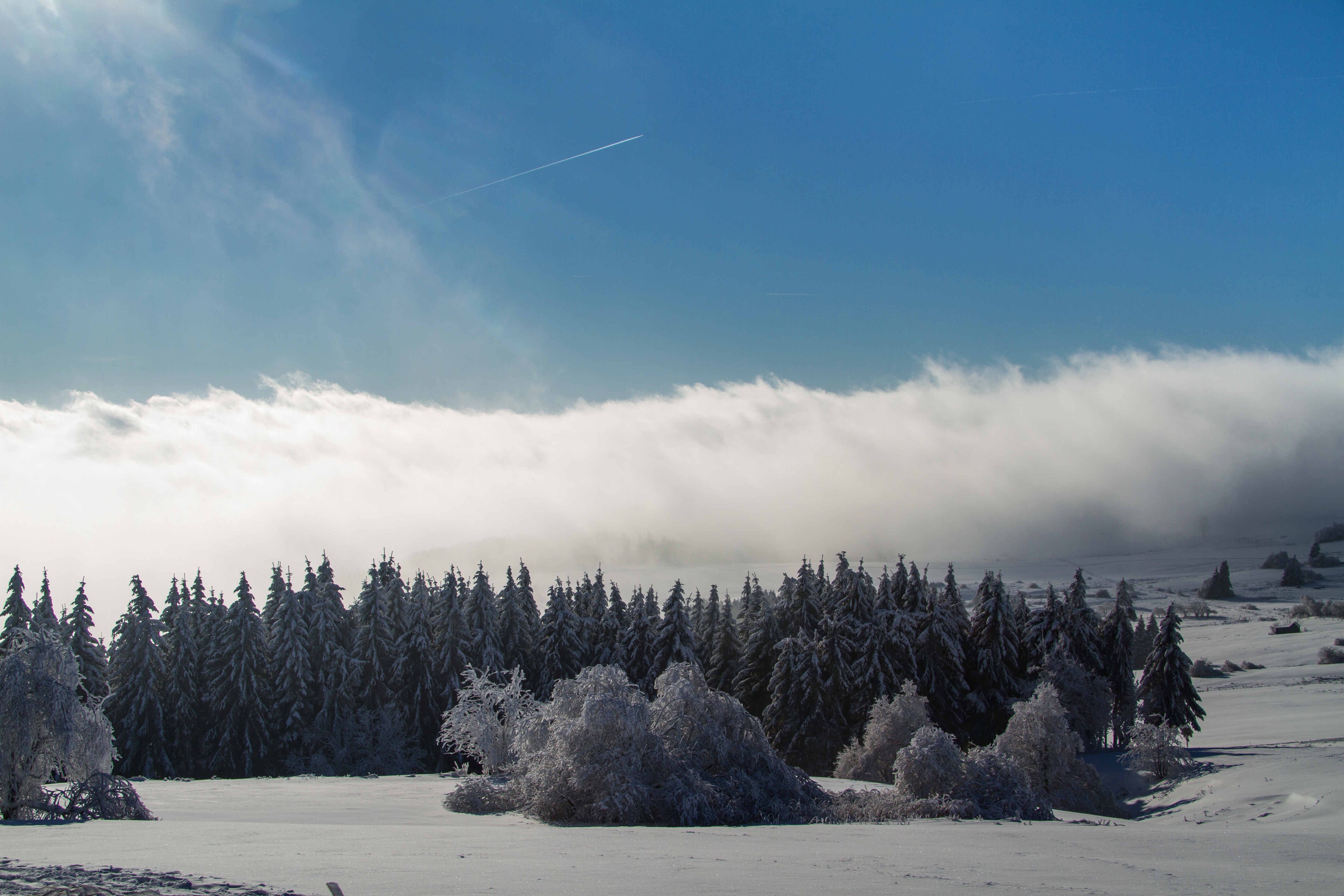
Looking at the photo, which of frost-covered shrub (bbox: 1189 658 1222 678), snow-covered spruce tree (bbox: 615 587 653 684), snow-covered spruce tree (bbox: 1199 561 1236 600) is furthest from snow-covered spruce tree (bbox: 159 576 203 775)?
snow-covered spruce tree (bbox: 1199 561 1236 600)

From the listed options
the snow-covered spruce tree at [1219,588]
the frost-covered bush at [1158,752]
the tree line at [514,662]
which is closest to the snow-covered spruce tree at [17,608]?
the tree line at [514,662]

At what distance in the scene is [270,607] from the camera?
6094 cm

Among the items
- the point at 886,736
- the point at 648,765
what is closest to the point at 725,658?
the point at 886,736

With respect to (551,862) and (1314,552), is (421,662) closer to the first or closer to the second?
(551,862)

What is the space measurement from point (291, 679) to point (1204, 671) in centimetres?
9087

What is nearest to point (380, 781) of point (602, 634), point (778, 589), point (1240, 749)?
point (602, 634)

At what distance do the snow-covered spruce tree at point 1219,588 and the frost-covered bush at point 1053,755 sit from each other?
14320 cm

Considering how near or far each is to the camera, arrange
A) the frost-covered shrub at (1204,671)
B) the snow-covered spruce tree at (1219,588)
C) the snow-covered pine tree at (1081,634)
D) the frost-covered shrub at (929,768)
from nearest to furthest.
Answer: the frost-covered shrub at (929,768)
the snow-covered pine tree at (1081,634)
the frost-covered shrub at (1204,671)
the snow-covered spruce tree at (1219,588)

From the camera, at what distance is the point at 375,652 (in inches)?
2239

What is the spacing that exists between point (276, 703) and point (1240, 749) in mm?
63285

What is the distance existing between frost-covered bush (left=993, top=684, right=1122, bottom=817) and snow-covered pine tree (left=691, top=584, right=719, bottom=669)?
25.4 metres

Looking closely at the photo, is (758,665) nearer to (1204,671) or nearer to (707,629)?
(707,629)

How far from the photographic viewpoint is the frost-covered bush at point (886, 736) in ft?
136

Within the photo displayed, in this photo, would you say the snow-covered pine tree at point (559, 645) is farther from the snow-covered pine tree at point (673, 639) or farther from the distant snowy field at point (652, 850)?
the distant snowy field at point (652, 850)
